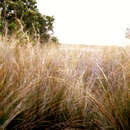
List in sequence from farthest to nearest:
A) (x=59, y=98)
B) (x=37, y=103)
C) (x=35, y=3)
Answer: (x=35, y=3) → (x=59, y=98) → (x=37, y=103)

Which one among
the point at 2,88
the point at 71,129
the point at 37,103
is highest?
the point at 2,88

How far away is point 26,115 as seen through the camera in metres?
0.92

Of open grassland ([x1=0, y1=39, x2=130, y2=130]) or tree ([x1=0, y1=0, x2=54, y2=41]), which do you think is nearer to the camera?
open grassland ([x1=0, y1=39, x2=130, y2=130])

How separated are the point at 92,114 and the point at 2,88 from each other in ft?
1.80

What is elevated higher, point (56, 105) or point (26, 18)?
point (26, 18)

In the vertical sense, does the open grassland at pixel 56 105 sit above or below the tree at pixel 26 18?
below

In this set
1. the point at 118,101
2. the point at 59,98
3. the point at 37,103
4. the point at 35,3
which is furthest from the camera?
the point at 35,3

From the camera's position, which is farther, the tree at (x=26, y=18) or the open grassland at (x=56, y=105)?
the tree at (x=26, y=18)

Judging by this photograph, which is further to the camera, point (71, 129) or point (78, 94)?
point (78, 94)

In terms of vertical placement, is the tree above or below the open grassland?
above

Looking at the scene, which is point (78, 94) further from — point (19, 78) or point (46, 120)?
point (19, 78)

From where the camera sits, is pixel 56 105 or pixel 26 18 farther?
pixel 26 18

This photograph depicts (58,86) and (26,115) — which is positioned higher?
(58,86)

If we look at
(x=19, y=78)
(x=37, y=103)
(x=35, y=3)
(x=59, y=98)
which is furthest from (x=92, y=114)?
(x=35, y=3)
